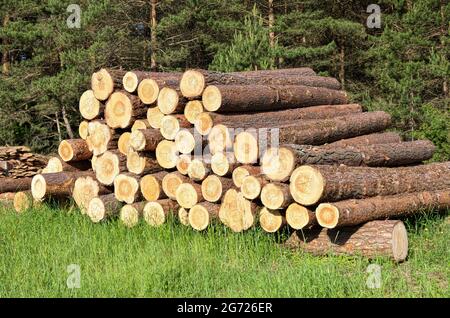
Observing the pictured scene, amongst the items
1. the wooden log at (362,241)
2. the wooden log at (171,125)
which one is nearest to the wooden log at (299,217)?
the wooden log at (362,241)

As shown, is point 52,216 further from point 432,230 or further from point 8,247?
point 432,230

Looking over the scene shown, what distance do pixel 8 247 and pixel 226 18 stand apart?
15.2 metres

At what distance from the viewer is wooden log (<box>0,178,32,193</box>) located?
38.1ft

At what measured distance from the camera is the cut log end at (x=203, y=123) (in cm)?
807

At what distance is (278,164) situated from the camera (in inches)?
263

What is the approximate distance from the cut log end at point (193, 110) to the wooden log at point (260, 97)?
3.3 inches

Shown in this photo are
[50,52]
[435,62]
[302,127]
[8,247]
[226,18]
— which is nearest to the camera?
[8,247]


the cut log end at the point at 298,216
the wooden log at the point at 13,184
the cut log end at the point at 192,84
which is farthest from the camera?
the wooden log at the point at 13,184

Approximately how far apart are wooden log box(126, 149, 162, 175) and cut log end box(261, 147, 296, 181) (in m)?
2.16

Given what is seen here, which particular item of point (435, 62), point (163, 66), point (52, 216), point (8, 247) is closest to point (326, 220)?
point (8, 247)

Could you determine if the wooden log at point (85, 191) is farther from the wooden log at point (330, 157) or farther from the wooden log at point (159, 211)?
the wooden log at point (330, 157)

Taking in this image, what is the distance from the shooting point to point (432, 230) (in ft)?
24.6

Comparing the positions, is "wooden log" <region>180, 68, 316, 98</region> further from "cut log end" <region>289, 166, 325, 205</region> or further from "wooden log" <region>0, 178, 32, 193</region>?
"wooden log" <region>0, 178, 32, 193</region>

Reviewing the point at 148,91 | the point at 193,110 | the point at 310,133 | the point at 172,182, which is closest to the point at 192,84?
the point at 193,110
